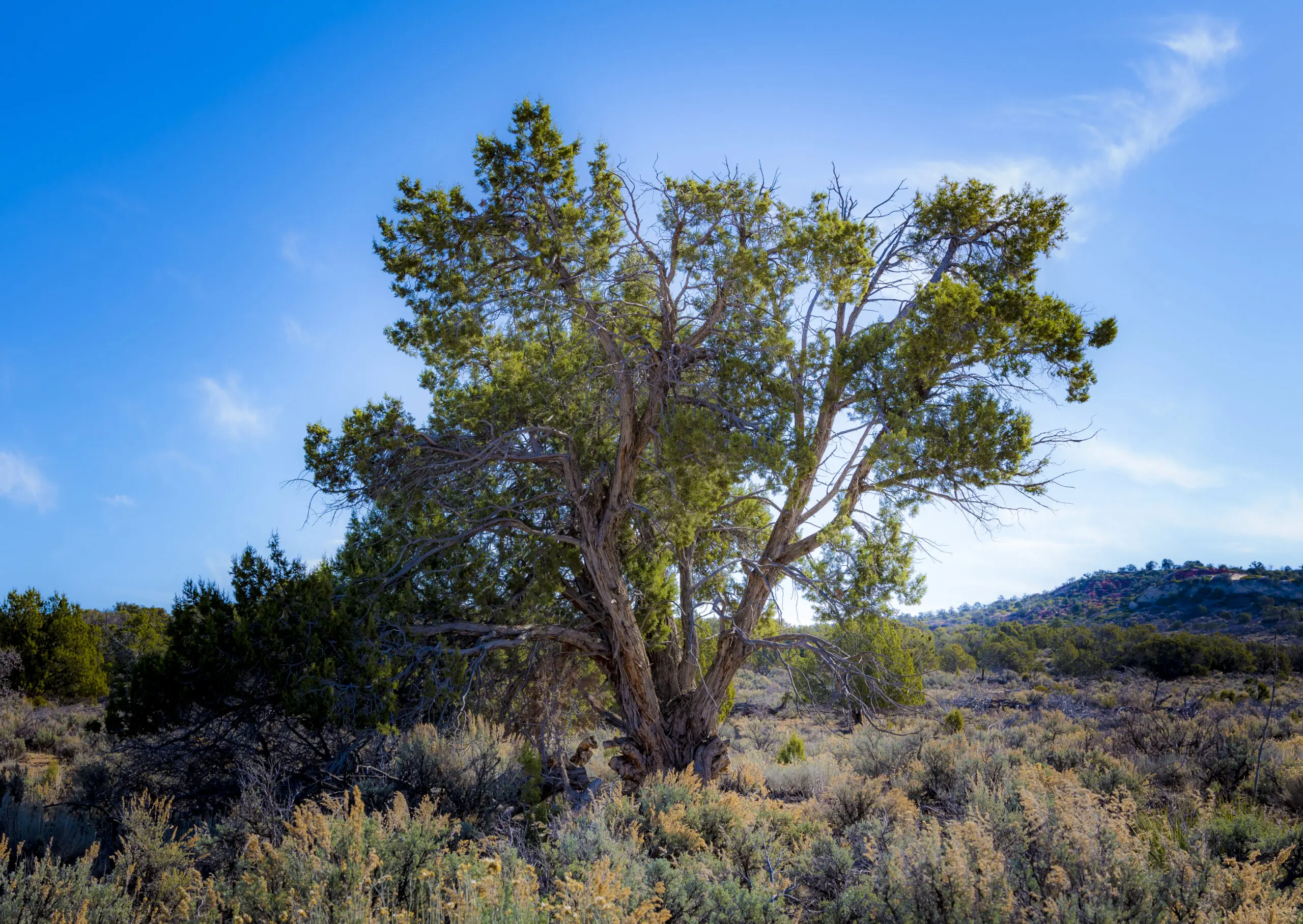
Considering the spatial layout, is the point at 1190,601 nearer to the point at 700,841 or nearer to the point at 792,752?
the point at 792,752

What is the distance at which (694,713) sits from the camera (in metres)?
10.7

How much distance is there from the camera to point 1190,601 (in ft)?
169

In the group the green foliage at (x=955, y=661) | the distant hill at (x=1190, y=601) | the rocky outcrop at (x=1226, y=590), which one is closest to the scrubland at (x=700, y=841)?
the green foliage at (x=955, y=661)

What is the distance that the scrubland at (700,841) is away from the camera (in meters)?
3.99

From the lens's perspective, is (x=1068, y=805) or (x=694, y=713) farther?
(x=694, y=713)

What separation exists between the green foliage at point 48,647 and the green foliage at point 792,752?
68.7ft

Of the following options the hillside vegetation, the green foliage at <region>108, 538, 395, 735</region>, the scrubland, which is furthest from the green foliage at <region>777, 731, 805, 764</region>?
the green foliage at <region>108, 538, 395, 735</region>

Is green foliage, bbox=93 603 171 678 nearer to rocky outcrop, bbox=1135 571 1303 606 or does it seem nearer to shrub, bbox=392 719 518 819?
shrub, bbox=392 719 518 819

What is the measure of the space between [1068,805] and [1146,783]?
521 centimetres

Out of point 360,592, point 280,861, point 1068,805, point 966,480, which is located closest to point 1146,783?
point 966,480

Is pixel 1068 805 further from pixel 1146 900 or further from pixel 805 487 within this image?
pixel 805 487

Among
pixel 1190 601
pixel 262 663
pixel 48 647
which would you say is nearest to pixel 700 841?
pixel 262 663

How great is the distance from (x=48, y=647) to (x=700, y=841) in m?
24.0

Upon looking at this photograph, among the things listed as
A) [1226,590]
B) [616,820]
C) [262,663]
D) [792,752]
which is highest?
[262,663]
